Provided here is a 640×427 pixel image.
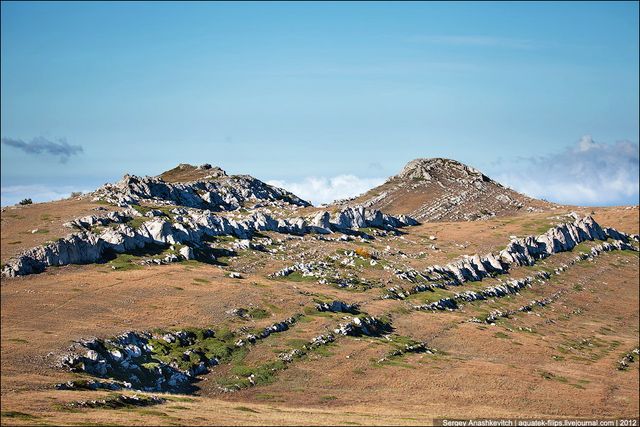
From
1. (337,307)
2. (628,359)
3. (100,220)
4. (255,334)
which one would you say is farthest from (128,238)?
(628,359)

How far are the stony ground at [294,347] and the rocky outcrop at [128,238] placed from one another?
2873 mm

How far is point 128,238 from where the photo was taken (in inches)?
6166

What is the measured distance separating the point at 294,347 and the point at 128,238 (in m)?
53.0

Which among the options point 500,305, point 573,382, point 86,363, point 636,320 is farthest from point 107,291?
point 636,320

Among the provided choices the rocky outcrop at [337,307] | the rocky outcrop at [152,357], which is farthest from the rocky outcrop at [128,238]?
the rocky outcrop at [337,307]

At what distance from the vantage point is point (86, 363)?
97062 mm

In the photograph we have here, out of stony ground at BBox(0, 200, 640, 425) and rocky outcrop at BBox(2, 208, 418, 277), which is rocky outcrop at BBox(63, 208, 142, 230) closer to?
rocky outcrop at BBox(2, 208, 418, 277)

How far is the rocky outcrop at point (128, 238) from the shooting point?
131 m

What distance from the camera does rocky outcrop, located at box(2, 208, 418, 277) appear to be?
431ft

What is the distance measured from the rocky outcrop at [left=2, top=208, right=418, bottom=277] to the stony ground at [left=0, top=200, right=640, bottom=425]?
2.87 metres

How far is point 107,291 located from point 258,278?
4095 centimetres

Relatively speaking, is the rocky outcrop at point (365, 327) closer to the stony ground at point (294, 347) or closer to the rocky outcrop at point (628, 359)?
the stony ground at point (294, 347)

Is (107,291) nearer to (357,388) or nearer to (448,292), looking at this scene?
(357,388)

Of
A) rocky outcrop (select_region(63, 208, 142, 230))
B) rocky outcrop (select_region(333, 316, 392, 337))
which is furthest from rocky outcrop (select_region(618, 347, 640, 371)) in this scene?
rocky outcrop (select_region(63, 208, 142, 230))
